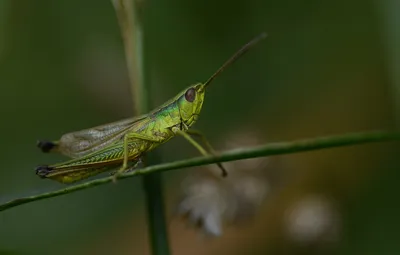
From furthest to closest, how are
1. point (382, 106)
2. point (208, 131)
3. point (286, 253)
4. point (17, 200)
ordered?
1. point (208, 131)
2. point (382, 106)
3. point (286, 253)
4. point (17, 200)

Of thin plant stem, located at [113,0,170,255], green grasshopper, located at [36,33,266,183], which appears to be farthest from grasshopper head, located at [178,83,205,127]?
thin plant stem, located at [113,0,170,255]

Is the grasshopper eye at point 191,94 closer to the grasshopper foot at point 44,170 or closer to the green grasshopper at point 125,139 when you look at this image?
the green grasshopper at point 125,139

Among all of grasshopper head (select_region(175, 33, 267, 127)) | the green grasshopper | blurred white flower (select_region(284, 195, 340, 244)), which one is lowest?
blurred white flower (select_region(284, 195, 340, 244))

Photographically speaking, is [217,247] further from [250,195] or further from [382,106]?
[382,106]

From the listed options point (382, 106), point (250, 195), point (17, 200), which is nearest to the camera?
A: point (17, 200)

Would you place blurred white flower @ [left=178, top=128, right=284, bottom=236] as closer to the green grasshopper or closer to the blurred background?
the blurred background

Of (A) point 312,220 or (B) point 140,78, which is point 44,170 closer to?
(B) point 140,78

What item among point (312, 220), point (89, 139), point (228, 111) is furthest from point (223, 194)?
point (228, 111)

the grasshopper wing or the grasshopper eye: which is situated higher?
the grasshopper eye

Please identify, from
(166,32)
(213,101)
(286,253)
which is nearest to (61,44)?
(166,32)
